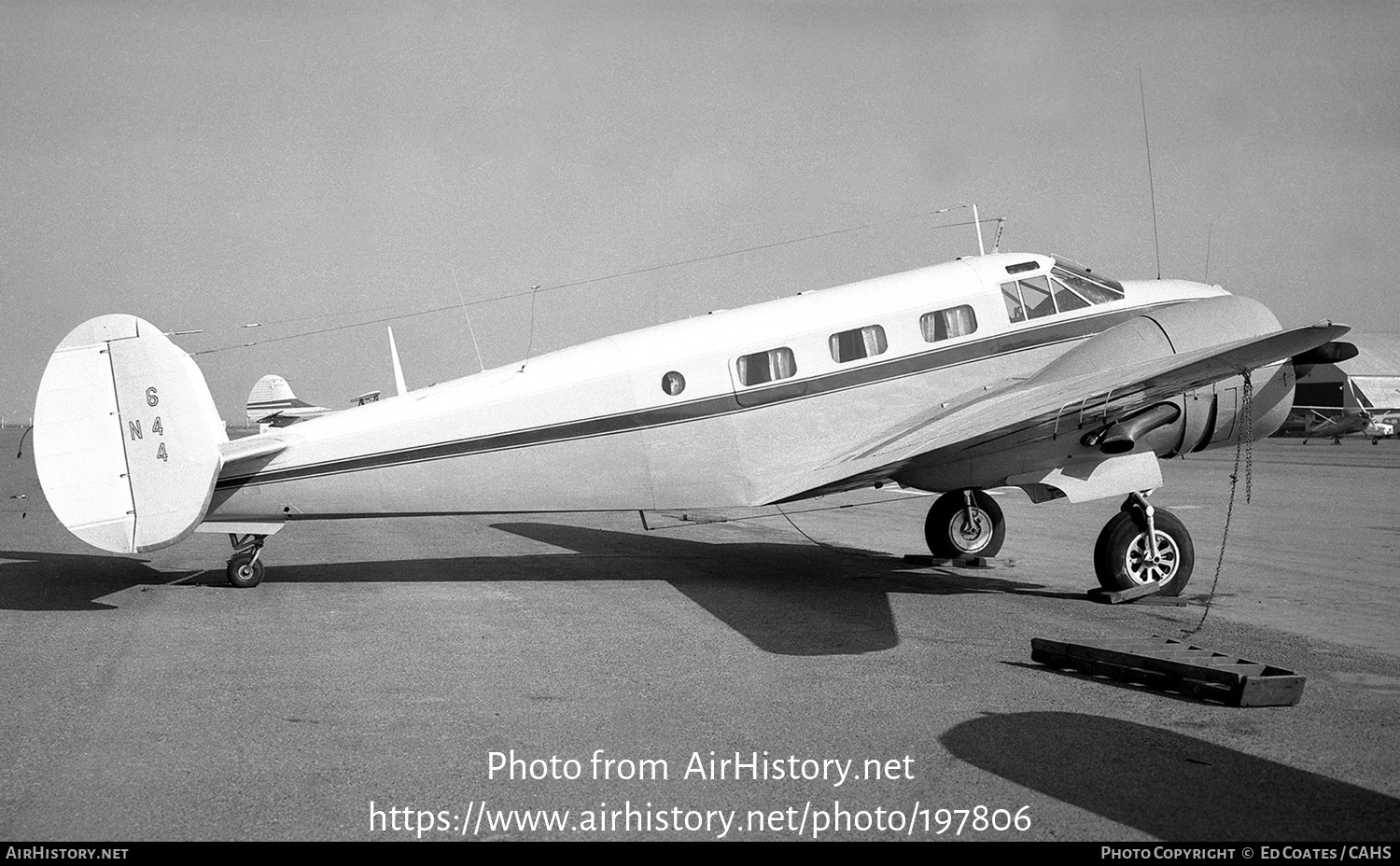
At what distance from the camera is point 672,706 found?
7.48 m

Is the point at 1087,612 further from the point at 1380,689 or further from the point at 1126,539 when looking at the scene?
the point at 1380,689

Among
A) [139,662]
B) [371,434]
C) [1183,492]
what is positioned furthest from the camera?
[1183,492]

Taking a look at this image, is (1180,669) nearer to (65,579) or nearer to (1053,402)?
(1053,402)

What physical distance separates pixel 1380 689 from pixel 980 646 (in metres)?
2.85

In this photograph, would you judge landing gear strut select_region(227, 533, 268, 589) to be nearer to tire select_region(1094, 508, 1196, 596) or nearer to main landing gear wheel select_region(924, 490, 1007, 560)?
main landing gear wheel select_region(924, 490, 1007, 560)

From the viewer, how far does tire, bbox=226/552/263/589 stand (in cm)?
1262

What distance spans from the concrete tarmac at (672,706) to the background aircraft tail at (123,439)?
96 centimetres

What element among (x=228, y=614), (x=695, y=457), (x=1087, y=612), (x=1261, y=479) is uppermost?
(x=695, y=457)

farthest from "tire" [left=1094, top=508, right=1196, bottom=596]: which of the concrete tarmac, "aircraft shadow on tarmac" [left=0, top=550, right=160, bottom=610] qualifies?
"aircraft shadow on tarmac" [left=0, top=550, right=160, bottom=610]

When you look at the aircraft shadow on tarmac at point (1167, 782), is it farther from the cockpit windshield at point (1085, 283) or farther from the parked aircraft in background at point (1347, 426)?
the parked aircraft in background at point (1347, 426)

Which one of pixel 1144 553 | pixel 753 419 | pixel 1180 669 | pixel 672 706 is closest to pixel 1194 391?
pixel 1144 553

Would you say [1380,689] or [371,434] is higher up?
[371,434]
